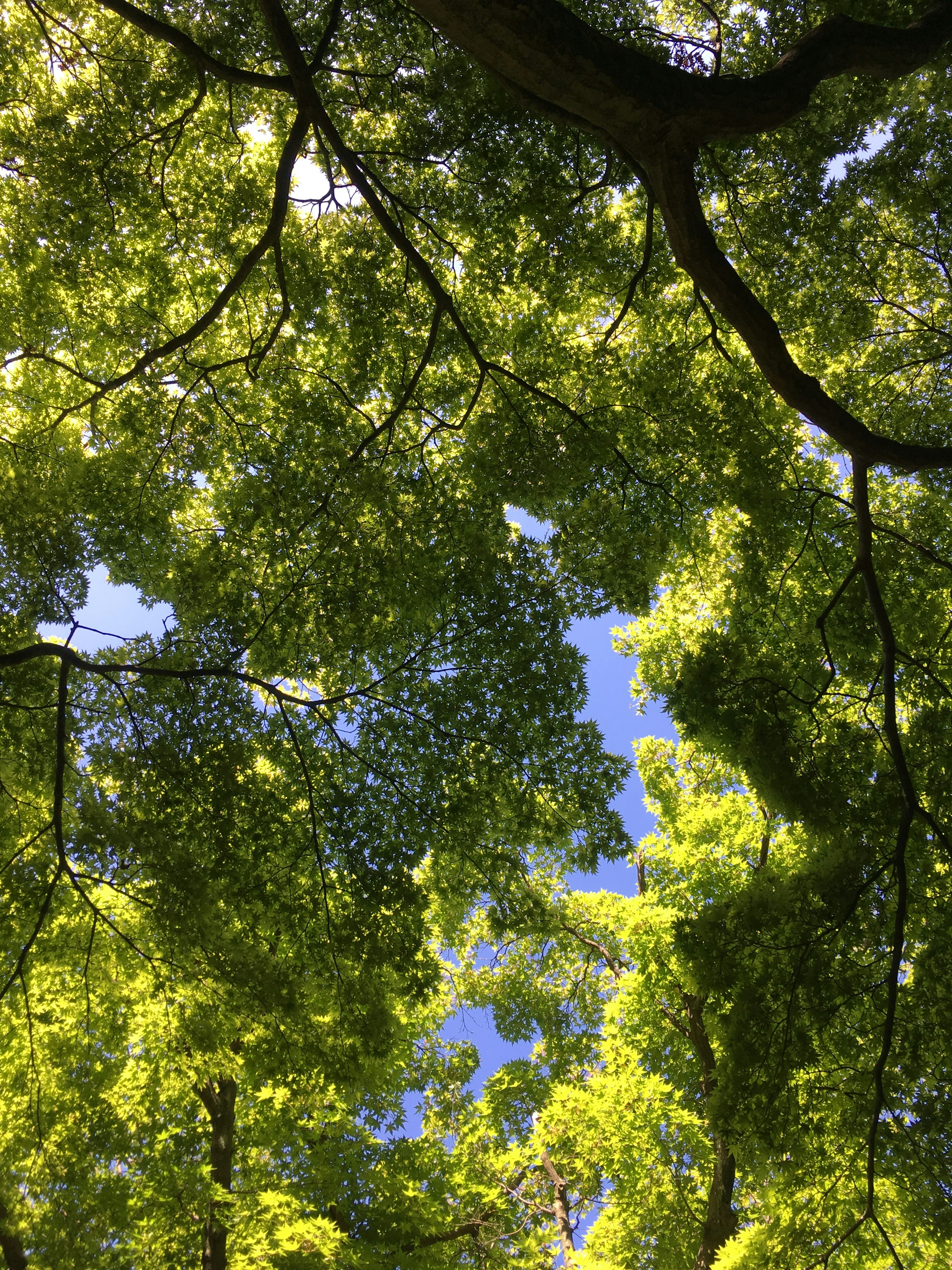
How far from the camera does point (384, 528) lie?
21.9 feet

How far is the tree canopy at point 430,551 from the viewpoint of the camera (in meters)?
5.70

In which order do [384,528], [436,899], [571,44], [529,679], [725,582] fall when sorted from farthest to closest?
[725,582]
[436,899]
[384,528]
[529,679]
[571,44]

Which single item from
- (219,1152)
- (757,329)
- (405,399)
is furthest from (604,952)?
(757,329)

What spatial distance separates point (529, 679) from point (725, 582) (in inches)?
162

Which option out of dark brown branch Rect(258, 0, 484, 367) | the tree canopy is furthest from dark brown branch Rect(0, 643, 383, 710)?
dark brown branch Rect(258, 0, 484, 367)

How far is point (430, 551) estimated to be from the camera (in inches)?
260

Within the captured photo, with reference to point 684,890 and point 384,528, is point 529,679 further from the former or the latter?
point 684,890

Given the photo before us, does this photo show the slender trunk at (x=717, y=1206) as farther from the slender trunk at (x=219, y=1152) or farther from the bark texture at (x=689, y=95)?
the bark texture at (x=689, y=95)

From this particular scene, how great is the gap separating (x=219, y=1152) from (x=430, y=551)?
8.72 metres

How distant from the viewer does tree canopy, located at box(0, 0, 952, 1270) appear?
5.70 meters

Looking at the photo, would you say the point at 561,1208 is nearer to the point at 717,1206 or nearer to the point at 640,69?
the point at 717,1206

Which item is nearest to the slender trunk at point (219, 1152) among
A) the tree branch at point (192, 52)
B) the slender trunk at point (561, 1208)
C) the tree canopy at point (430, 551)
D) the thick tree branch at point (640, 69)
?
the tree canopy at point (430, 551)

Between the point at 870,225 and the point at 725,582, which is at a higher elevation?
the point at 870,225

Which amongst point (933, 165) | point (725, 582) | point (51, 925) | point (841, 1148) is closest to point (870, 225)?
point (933, 165)
